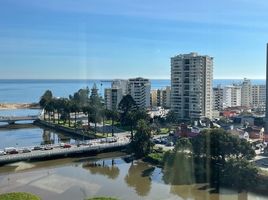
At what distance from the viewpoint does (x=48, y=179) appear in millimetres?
11211

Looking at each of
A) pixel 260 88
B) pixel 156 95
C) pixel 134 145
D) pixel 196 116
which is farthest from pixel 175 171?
pixel 260 88

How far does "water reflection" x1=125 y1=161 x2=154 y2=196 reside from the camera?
10413 millimetres

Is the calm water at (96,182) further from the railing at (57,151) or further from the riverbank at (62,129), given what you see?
the riverbank at (62,129)

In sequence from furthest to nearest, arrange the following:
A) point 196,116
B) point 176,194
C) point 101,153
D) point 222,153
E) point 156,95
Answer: point 156,95 < point 196,116 < point 101,153 < point 222,153 < point 176,194

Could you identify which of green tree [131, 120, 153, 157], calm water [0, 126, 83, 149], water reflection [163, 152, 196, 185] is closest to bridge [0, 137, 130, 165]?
green tree [131, 120, 153, 157]

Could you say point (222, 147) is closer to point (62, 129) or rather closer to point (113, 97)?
point (62, 129)

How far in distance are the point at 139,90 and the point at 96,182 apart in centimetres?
1655

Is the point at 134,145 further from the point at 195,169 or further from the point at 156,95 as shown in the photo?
the point at 156,95

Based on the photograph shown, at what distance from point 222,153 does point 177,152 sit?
1.32 meters

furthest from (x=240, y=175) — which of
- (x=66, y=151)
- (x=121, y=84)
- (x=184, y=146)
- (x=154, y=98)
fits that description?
(x=154, y=98)

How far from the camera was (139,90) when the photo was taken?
27.3 meters

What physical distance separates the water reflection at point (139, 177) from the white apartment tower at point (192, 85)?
9859mm

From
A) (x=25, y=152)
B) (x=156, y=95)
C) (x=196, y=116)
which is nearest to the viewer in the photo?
(x=25, y=152)

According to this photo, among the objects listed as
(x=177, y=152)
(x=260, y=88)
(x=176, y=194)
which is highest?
(x=260, y=88)
